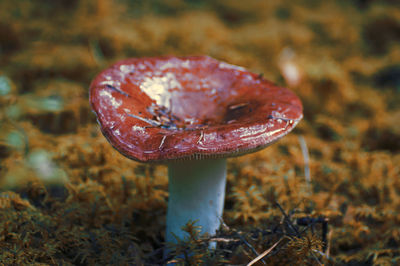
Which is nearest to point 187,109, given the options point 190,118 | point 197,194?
point 190,118

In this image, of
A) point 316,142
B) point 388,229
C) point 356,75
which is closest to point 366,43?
point 356,75

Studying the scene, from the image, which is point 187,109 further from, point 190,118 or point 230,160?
point 230,160

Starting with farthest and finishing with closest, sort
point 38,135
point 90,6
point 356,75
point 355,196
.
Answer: point 90,6
point 356,75
point 38,135
point 355,196

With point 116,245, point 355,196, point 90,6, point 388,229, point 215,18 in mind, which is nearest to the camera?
point 116,245

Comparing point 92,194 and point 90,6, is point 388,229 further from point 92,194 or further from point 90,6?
point 90,6

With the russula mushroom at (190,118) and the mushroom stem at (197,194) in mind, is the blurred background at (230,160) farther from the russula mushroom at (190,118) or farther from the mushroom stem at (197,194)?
the russula mushroom at (190,118)

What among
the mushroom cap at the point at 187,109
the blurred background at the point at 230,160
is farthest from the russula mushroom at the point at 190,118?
the blurred background at the point at 230,160

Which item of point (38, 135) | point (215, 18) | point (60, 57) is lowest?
point (38, 135)
